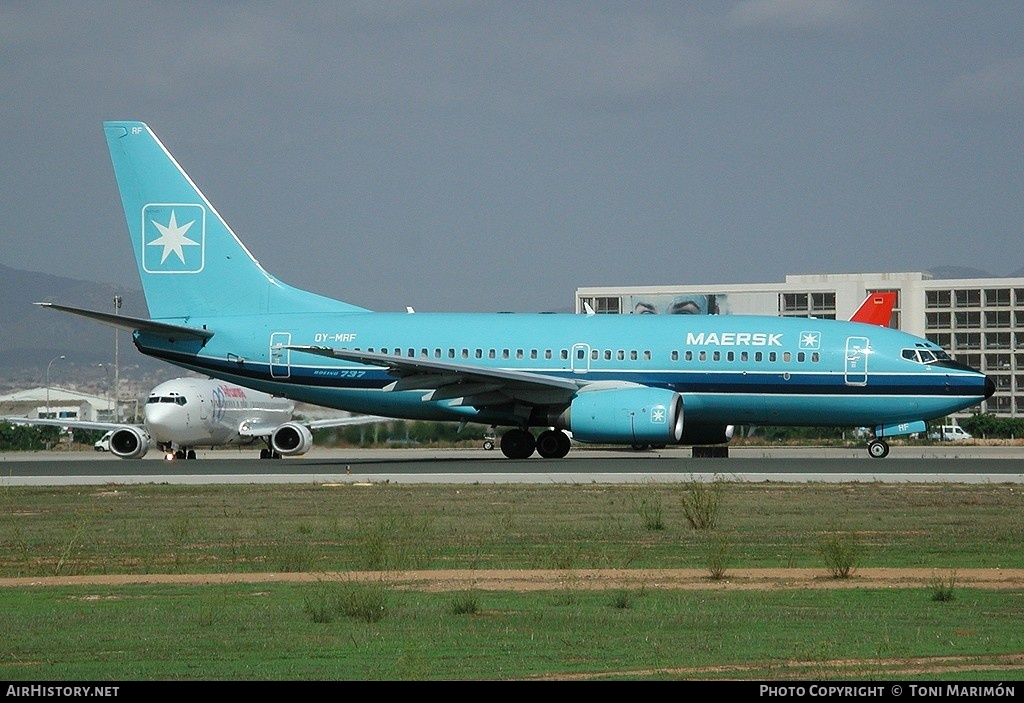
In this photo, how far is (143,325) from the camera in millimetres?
35906

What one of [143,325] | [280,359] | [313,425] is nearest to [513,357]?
[280,359]

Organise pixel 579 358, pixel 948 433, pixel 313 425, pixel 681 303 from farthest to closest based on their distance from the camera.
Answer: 1. pixel 681 303
2. pixel 948 433
3. pixel 313 425
4. pixel 579 358

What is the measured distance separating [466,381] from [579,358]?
3038 millimetres

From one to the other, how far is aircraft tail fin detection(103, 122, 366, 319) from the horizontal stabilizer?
1.17 metres

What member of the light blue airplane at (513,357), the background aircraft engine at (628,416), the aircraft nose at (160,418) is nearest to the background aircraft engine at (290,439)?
the aircraft nose at (160,418)

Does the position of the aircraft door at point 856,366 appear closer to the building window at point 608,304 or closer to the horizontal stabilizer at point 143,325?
the horizontal stabilizer at point 143,325

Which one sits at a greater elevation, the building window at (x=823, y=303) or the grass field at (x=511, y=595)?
the building window at (x=823, y=303)

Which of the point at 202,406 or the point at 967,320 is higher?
the point at 967,320

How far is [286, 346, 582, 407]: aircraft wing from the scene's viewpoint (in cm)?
3297

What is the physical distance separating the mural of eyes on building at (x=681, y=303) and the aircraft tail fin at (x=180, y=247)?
9105 centimetres

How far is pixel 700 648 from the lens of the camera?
995 cm

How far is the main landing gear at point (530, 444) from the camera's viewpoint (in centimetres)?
3616

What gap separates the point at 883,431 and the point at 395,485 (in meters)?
14.5

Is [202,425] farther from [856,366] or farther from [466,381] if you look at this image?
[856,366]
